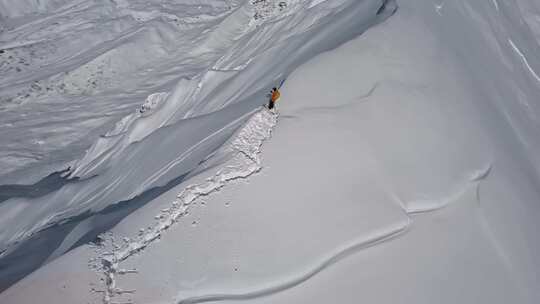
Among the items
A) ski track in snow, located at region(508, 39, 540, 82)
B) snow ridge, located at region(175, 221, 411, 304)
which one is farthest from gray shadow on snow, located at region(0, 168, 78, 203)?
ski track in snow, located at region(508, 39, 540, 82)

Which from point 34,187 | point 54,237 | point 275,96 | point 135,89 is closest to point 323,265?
point 275,96

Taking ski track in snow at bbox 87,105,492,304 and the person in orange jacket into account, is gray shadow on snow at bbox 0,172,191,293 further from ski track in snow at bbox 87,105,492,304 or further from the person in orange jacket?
the person in orange jacket

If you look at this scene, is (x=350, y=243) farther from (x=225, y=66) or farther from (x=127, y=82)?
(x=127, y=82)

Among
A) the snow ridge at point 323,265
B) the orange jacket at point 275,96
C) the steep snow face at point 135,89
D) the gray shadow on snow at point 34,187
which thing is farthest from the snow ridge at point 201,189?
the gray shadow on snow at point 34,187

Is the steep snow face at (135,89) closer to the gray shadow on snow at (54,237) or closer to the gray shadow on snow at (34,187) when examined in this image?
the gray shadow on snow at (54,237)

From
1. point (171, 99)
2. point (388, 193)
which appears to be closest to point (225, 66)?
point (171, 99)

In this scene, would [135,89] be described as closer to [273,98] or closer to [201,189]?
[273,98]
